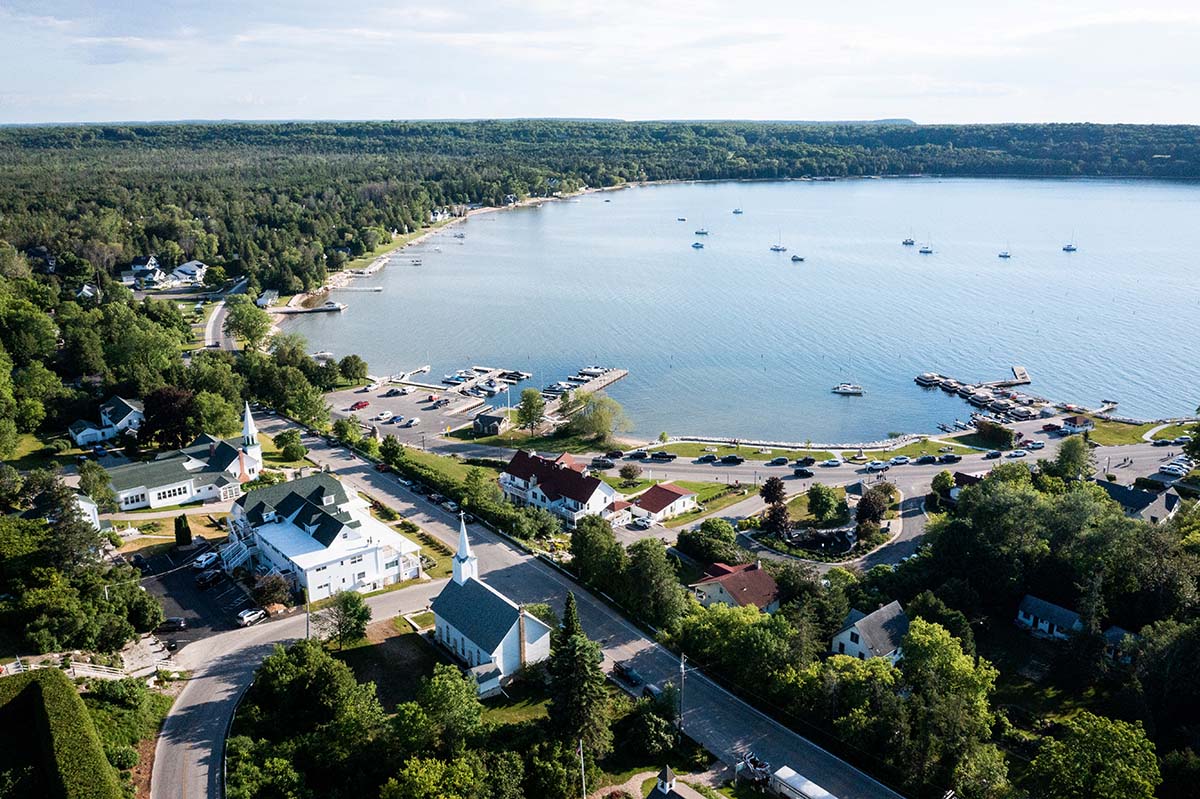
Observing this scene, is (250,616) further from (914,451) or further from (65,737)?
(914,451)

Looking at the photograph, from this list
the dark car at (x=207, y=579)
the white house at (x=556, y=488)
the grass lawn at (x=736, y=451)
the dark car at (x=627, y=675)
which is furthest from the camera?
the grass lawn at (x=736, y=451)

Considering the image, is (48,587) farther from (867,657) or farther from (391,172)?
(391,172)

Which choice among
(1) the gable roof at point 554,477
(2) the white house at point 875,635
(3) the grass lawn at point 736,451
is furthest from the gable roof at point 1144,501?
(1) the gable roof at point 554,477

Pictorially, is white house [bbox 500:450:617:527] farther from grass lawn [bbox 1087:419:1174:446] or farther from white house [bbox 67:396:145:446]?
grass lawn [bbox 1087:419:1174:446]

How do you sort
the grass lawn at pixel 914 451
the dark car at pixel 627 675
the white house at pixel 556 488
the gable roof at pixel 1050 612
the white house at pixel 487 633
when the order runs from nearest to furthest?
1. the white house at pixel 487 633
2. the dark car at pixel 627 675
3. the gable roof at pixel 1050 612
4. the white house at pixel 556 488
5. the grass lawn at pixel 914 451

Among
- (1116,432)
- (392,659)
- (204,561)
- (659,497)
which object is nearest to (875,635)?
(392,659)

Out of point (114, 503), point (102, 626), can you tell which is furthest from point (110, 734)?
point (114, 503)

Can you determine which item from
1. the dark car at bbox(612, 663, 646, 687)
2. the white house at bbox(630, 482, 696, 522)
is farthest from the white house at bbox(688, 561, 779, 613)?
the white house at bbox(630, 482, 696, 522)

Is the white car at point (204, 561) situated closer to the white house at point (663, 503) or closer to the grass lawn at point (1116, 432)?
the white house at point (663, 503)

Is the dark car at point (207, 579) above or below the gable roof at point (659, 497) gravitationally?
above
